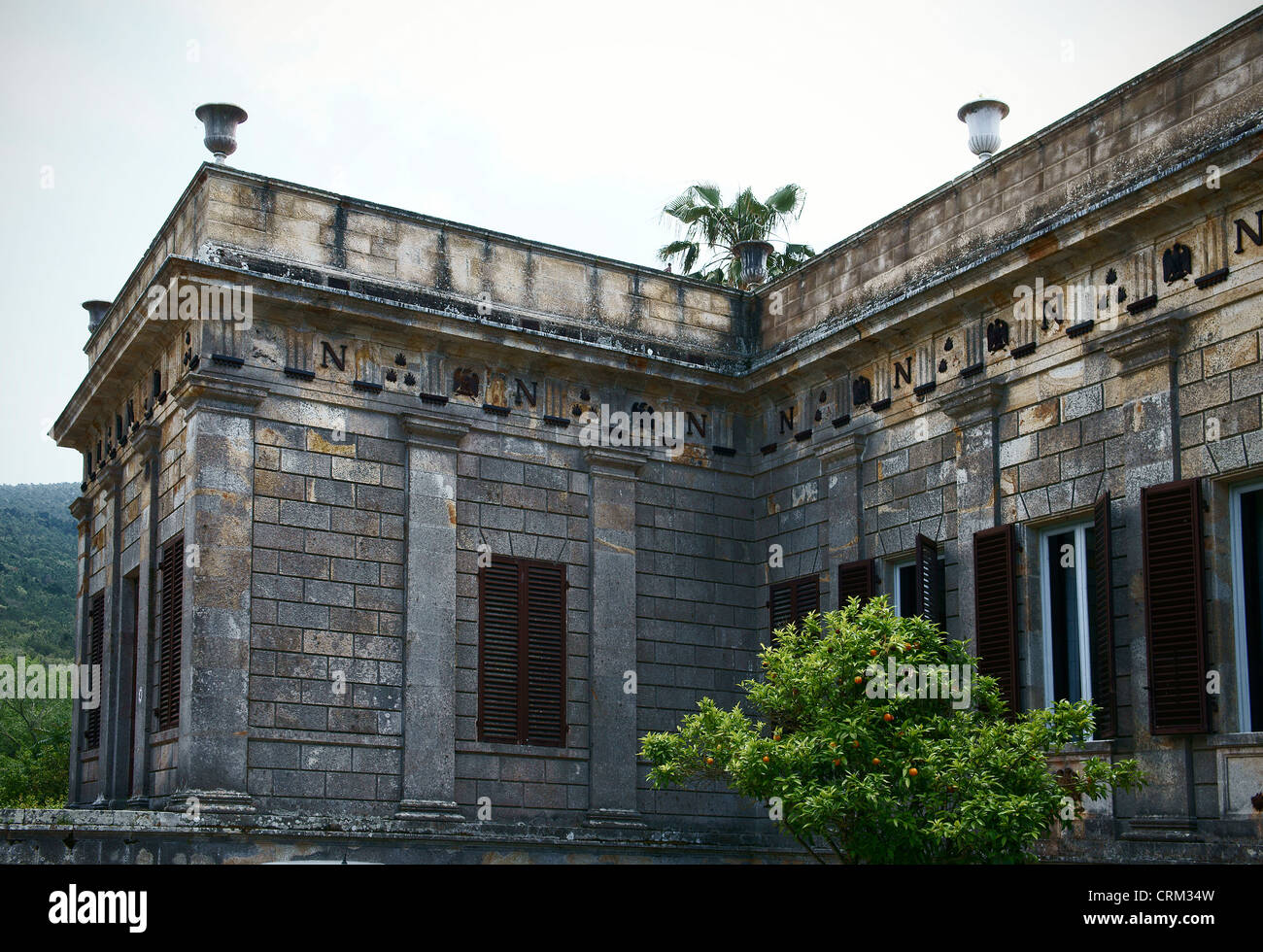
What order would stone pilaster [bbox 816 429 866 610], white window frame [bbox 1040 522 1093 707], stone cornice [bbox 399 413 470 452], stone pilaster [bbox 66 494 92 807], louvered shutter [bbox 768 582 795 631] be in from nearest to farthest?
white window frame [bbox 1040 522 1093 707] → stone cornice [bbox 399 413 470 452] → stone pilaster [bbox 816 429 866 610] → louvered shutter [bbox 768 582 795 631] → stone pilaster [bbox 66 494 92 807]

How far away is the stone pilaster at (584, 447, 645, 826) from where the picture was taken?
19.1 meters

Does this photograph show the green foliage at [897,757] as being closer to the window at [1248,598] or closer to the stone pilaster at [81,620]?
the window at [1248,598]

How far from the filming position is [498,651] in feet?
61.6

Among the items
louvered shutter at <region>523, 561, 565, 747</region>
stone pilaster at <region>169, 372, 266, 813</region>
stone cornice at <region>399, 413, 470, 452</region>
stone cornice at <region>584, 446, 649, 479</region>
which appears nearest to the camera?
stone pilaster at <region>169, 372, 266, 813</region>

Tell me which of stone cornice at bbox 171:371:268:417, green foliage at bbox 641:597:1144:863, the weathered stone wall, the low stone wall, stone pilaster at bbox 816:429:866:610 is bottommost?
the low stone wall

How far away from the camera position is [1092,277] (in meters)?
16.4

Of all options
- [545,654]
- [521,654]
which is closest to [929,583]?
[545,654]

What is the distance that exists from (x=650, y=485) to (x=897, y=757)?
24.0 feet

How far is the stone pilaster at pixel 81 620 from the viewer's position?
21.8 meters

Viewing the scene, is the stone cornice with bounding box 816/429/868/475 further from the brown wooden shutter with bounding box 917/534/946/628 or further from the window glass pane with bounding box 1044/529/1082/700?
the window glass pane with bounding box 1044/529/1082/700

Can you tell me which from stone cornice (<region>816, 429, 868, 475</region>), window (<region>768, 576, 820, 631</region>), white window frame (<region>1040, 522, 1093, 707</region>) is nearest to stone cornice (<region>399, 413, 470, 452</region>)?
stone cornice (<region>816, 429, 868, 475</region>)

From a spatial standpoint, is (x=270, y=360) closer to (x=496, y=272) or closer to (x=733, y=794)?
(x=496, y=272)

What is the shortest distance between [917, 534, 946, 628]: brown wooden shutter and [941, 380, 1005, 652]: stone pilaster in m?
0.28
